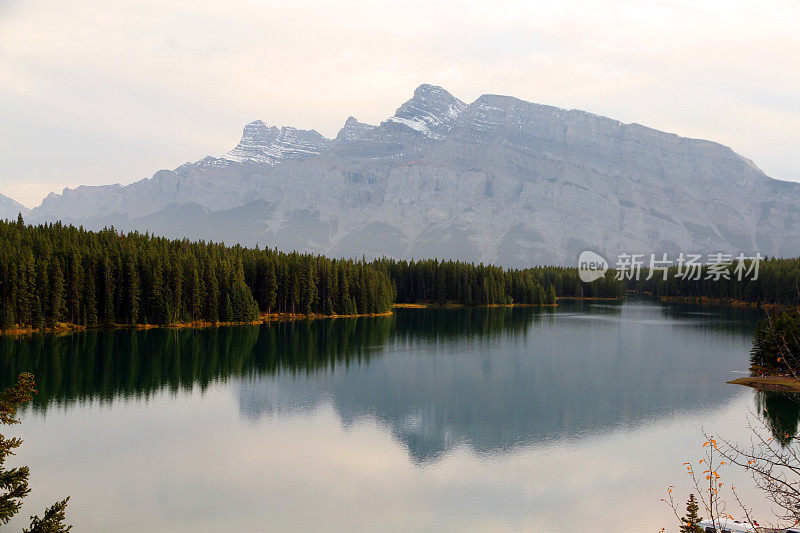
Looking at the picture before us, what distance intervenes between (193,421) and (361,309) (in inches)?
4382

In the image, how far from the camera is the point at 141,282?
12188cm

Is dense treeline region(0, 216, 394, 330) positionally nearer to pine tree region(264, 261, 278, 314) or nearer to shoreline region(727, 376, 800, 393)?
pine tree region(264, 261, 278, 314)

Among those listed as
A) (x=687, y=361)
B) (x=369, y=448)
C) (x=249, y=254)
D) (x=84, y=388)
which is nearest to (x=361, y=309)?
(x=249, y=254)

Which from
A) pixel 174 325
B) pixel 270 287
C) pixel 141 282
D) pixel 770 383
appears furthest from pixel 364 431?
pixel 270 287

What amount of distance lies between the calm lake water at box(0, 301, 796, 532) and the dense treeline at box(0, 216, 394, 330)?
11.0m

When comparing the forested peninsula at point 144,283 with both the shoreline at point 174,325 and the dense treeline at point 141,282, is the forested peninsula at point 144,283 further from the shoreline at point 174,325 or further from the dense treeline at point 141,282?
the shoreline at point 174,325

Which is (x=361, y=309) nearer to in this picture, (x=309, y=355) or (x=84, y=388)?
(x=309, y=355)

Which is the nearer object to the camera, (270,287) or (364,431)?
(364,431)

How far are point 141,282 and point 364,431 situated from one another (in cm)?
8432

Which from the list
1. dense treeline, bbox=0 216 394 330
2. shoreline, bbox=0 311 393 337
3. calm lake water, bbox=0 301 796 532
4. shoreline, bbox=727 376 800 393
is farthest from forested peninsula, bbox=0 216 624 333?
shoreline, bbox=727 376 800 393

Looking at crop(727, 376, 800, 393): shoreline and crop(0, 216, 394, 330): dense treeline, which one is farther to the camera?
crop(0, 216, 394, 330): dense treeline

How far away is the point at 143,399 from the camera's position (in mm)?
61812

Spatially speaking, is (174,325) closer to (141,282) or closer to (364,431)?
(141,282)

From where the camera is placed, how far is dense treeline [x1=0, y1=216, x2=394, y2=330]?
106312 millimetres
